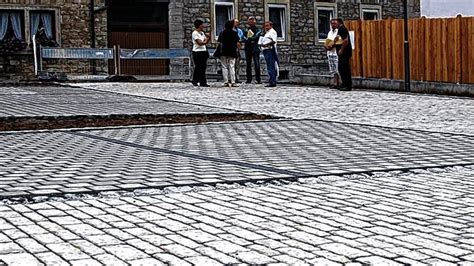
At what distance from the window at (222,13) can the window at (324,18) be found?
13.5 ft

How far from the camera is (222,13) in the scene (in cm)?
3388

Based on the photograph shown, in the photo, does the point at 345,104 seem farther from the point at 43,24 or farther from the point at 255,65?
the point at 43,24

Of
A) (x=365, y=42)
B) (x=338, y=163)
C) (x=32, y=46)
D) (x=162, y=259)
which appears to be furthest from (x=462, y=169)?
(x=32, y=46)

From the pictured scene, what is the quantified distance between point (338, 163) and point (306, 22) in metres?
27.8

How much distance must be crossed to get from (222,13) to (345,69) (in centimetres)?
1273

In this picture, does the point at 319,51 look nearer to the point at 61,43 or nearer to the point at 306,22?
the point at 306,22

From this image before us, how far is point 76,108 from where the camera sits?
15406 millimetres

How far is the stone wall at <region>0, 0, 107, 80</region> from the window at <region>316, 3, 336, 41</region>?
9.58m

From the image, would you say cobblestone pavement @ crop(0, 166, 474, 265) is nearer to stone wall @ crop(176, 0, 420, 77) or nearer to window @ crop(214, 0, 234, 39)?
stone wall @ crop(176, 0, 420, 77)

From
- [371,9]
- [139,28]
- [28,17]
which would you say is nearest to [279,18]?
[371,9]

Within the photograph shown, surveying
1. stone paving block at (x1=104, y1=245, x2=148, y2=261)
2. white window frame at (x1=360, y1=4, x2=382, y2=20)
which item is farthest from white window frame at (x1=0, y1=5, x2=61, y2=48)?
stone paving block at (x1=104, y1=245, x2=148, y2=261)

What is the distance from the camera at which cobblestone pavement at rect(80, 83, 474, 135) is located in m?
13.6

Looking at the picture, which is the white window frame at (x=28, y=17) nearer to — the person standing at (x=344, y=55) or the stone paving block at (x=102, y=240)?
the person standing at (x=344, y=55)

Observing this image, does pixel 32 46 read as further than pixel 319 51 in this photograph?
No
